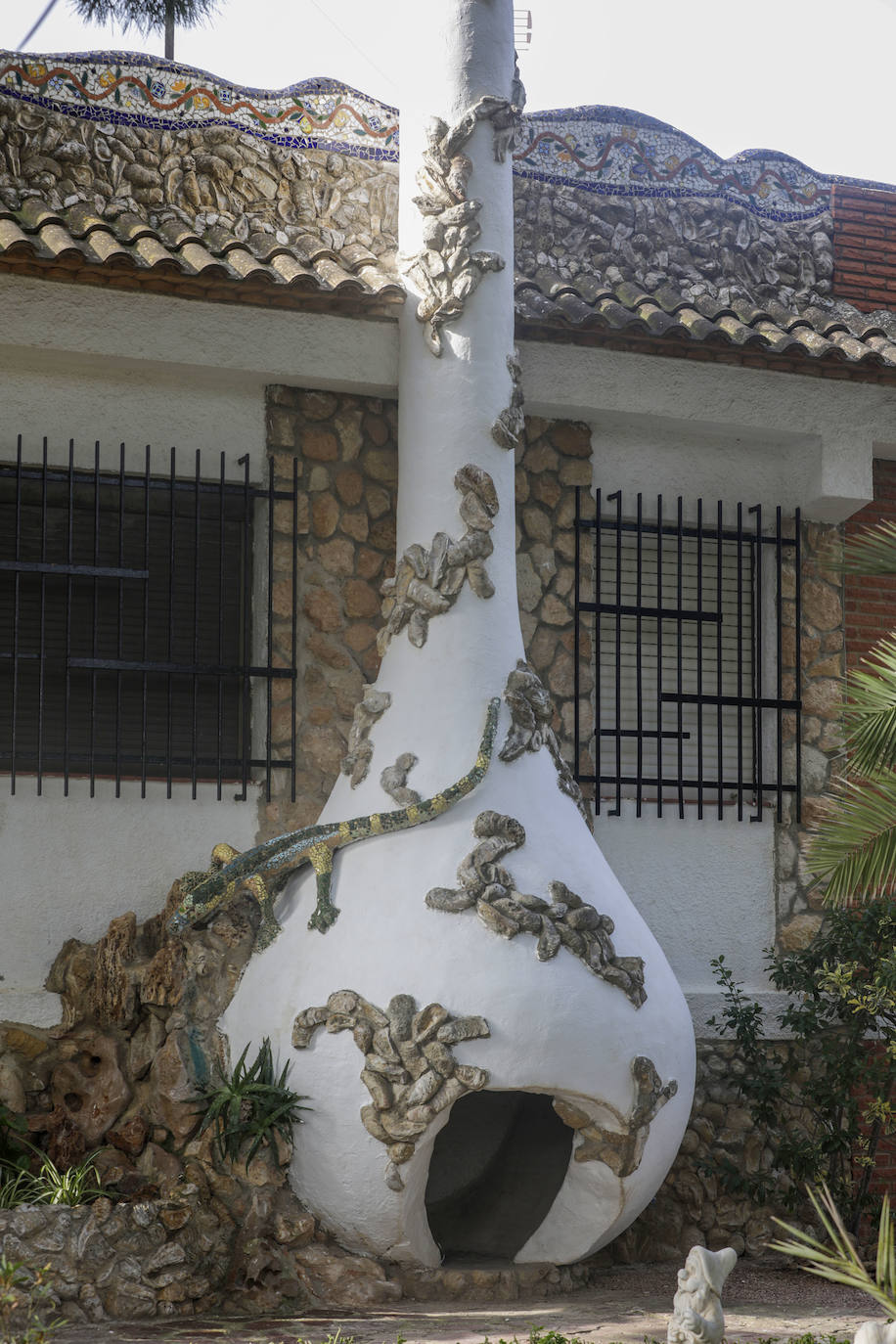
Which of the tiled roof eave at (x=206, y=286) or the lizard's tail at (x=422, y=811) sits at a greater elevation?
the tiled roof eave at (x=206, y=286)

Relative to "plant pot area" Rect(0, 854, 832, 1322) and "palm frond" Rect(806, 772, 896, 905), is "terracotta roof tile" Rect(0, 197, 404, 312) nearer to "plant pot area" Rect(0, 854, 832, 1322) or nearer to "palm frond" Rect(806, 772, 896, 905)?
"plant pot area" Rect(0, 854, 832, 1322)

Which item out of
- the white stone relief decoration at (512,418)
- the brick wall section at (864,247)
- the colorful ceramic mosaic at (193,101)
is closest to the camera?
the white stone relief decoration at (512,418)

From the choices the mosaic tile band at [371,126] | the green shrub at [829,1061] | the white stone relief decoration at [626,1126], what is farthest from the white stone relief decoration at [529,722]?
the mosaic tile band at [371,126]

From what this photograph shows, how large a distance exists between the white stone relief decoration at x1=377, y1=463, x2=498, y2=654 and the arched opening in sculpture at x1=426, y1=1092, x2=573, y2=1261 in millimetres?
2425

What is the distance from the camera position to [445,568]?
719 cm

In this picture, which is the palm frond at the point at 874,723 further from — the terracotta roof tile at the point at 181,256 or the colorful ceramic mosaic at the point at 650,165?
the colorful ceramic mosaic at the point at 650,165

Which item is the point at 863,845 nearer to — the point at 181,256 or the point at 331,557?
the point at 331,557

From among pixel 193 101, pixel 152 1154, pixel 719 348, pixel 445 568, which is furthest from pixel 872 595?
pixel 152 1154

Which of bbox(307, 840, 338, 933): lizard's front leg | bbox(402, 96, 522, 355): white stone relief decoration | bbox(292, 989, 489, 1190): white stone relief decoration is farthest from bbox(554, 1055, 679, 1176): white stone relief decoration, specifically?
bbox(402, 96, 522, 355): white stone relief decoration

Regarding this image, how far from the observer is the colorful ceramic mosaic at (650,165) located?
30.0 feet

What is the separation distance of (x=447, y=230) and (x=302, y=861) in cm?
323

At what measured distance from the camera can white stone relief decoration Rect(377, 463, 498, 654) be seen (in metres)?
7.18

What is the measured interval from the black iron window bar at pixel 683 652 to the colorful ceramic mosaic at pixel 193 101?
98.7 inches

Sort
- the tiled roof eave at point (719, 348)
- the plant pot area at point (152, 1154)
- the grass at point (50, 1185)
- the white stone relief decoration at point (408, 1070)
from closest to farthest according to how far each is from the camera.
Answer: the plant pot area at point (152, 1154) < the white stone relief decoration at point (408, 1070) < the grass at point (50, 1185) < the tiled roof eave at point (719, 348)
